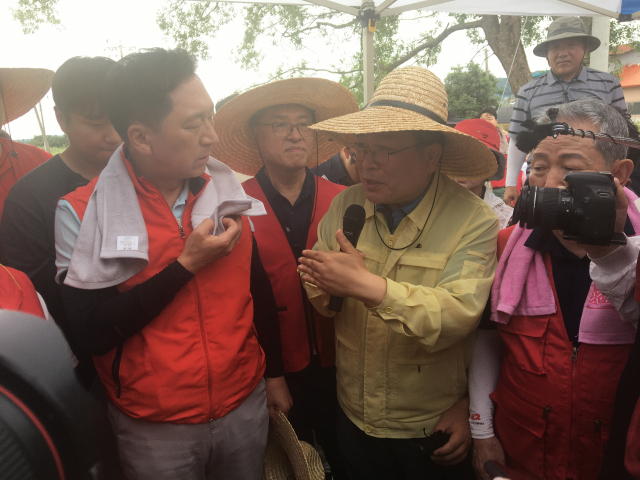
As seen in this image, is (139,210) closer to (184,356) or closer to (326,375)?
(184,356)

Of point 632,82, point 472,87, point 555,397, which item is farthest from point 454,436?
point 632,82

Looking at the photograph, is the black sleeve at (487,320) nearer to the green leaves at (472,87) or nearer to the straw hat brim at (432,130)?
the straw hat brim at (432,130)

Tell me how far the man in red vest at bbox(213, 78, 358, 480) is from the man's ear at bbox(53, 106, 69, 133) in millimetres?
695

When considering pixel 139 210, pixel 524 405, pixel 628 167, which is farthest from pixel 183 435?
pixel 628 167

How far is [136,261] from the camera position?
4.67 feet

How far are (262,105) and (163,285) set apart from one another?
1251mm

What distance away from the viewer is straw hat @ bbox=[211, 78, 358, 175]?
2186mm

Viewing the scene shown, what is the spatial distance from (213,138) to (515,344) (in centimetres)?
127

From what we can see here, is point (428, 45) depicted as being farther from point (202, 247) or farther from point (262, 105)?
point (202, 247)

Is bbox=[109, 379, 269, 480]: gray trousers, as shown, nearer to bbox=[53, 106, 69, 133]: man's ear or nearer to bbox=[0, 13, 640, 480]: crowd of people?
bbox=[0, 13, 640, 480]: crowd of people

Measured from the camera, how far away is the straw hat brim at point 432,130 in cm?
150

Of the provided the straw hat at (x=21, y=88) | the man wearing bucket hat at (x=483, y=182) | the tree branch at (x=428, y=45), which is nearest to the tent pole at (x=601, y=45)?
the man wearing bucket hat at (x=483, y=182)

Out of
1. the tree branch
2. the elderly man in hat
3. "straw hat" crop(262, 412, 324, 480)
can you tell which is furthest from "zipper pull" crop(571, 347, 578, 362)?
the tree branch

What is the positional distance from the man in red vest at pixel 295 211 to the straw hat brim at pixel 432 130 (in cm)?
44
